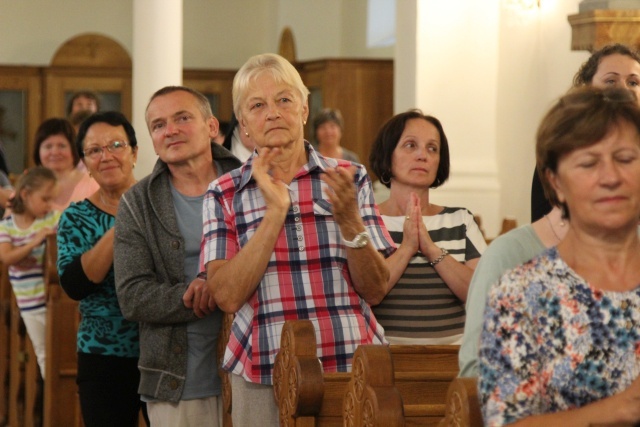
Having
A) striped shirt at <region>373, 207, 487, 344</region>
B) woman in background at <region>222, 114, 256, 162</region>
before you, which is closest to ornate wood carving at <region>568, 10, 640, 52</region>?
woman in background at <region>222, 114, 256, 162</region>

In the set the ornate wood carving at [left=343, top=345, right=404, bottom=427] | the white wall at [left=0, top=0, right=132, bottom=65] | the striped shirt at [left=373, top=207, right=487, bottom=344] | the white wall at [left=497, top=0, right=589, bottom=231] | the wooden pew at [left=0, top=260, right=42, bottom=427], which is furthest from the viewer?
the white wall at [left=0, top=0, right=132, bottom=65]

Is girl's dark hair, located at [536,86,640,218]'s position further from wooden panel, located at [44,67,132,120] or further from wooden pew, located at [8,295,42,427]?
wooden panel, located at [44,67,132,120]

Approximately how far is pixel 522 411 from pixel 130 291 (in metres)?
1.81

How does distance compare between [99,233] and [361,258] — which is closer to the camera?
[361,258]

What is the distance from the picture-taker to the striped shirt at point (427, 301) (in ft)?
12.7

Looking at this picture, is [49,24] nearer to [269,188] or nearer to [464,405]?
[269,188]

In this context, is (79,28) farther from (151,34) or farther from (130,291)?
(130,291)

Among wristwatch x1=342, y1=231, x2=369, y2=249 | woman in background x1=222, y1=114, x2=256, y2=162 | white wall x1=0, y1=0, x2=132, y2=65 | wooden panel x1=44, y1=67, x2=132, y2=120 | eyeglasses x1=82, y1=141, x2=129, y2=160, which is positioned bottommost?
wristwatch x1=342, y1=231, x2=369, y2=249

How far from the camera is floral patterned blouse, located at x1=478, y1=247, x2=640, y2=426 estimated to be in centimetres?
209

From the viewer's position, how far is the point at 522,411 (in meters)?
2.08

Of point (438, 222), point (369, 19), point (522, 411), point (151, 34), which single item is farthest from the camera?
point (369, 19)

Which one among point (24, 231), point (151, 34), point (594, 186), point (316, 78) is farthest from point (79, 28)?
point (594, 186)

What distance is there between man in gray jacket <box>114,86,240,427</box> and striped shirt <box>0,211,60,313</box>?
8.38 ft

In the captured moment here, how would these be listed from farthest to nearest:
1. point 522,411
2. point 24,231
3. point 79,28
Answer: point 79,28 < point 24,231 < point 522,411
